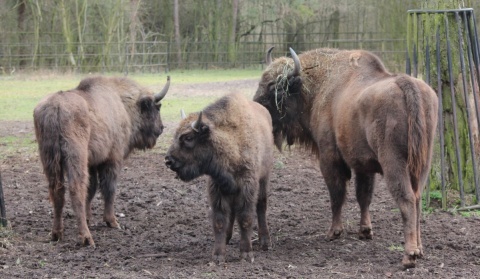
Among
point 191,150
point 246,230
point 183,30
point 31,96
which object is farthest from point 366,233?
point 183,30

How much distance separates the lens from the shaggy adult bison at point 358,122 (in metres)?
6.47

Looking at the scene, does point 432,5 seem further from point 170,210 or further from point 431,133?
point 170,210

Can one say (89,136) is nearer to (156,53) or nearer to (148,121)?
(148,121)

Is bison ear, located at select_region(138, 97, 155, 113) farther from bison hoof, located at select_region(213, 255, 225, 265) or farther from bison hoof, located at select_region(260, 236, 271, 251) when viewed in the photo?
bison hoof, located at select_region(213, 255, 225, 265)

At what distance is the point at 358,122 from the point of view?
7.09m

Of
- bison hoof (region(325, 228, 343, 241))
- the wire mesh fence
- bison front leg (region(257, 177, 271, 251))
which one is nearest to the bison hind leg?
bison front leg (region(257, 177, 271, 251))

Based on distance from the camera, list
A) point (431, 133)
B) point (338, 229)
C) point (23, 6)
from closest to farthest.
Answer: point (431, 133) → point (338, 229) → point (23, 6)

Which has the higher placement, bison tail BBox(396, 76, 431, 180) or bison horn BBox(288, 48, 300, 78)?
bison horn BBox(288, 48, 300, 78)

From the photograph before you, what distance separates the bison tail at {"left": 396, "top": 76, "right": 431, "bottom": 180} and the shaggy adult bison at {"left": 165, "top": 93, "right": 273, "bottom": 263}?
149cm

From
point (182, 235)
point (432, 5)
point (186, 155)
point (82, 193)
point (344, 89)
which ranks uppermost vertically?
point (432, 5)

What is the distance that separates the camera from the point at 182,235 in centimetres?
792

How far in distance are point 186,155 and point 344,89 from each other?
6.67 ft

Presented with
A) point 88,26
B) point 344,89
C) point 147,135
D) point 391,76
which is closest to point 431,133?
point 391,76

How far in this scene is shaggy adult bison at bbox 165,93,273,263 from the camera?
680cm
